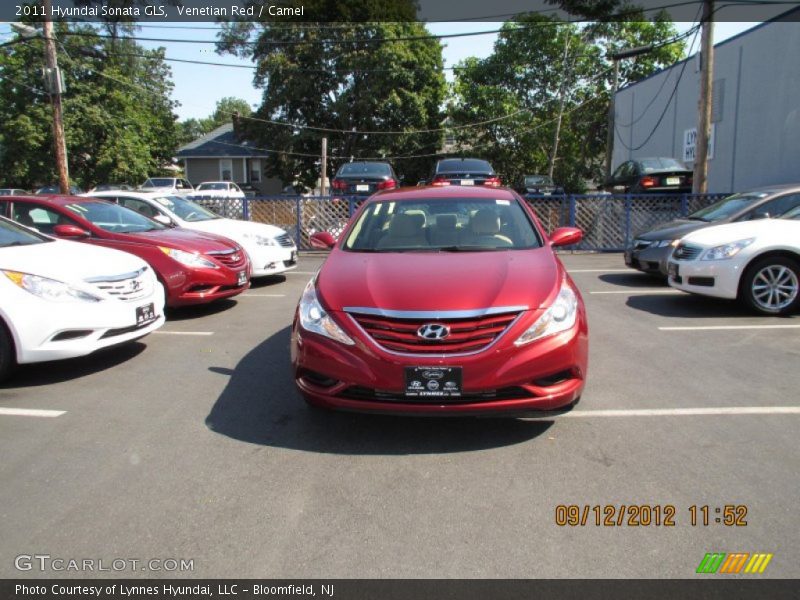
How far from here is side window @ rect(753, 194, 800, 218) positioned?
28.8 ft

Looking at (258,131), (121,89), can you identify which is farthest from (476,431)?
(258,131)

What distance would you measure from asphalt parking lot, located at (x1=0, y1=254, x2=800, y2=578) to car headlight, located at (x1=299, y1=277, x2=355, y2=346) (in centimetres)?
70

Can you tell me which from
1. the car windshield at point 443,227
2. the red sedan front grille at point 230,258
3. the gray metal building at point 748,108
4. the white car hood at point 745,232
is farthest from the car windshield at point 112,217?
the gray metal building at point 748,108

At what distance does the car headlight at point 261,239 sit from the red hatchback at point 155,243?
6.76 feet

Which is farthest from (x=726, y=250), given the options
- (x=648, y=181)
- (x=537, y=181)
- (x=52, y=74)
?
(x=52, y=74)

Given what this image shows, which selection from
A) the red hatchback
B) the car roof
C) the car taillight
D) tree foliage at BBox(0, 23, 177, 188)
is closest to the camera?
the car roof

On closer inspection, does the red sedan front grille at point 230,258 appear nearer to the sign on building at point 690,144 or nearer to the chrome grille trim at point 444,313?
the chrome grille trim at point 444,313

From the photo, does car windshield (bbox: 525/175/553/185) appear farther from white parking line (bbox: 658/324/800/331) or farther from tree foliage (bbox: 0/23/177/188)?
tree foliage (bbox: 0/23/177/188)

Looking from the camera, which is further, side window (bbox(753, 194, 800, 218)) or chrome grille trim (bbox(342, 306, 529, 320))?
side window (bbox(753, 194, 800, 218))

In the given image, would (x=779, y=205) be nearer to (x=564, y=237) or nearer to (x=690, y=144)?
(x=564, y=237)

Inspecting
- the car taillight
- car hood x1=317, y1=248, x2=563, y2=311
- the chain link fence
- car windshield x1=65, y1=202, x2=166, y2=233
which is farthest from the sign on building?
car hood x1=317, y1=248, x2=563, y2=311

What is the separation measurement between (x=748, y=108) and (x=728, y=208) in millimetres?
10418

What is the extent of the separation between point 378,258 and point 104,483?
233 centimetres

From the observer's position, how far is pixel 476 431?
167 inches
